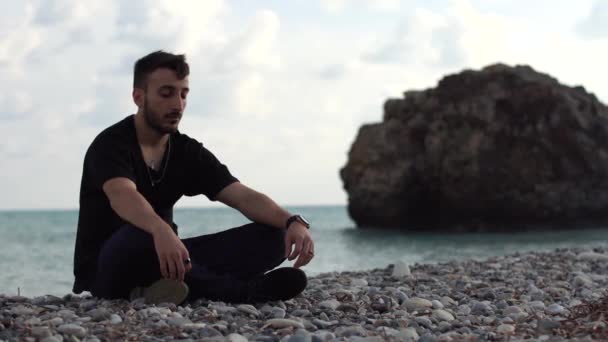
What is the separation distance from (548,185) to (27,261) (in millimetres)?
19855

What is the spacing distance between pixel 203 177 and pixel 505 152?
1032 inches

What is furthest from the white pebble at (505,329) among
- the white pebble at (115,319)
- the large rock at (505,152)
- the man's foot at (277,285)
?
the large rock at (505,152)

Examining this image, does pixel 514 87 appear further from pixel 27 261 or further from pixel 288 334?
pixel 288 334

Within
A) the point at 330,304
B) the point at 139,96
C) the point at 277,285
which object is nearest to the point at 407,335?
the point at 330,304

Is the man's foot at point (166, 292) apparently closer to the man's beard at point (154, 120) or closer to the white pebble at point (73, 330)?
the white pebble at point (73, 330)

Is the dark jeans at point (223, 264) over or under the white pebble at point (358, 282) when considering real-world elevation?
over

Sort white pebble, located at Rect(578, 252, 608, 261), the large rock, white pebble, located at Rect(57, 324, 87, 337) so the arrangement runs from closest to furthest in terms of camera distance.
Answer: white pebble, located at Rect(57, 324, 87, 337)
white pebble, located at Rect(578, 252, 608, 261)
the large rock

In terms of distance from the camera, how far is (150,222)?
4219 millimetres

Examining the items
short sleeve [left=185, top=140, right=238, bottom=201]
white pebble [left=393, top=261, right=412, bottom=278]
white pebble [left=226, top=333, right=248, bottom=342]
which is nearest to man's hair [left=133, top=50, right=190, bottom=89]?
short sleeve [left=185, top=140, right=238, bottom=201]

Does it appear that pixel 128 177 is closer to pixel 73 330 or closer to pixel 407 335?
pixel 73 330

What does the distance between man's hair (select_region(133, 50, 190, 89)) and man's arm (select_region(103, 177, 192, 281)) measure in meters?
0.68

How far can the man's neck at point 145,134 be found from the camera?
15.5 feet

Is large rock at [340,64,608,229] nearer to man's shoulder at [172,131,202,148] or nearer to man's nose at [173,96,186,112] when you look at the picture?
man's shoulder at [172,131,202,148]

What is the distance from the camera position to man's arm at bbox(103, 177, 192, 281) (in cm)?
414
